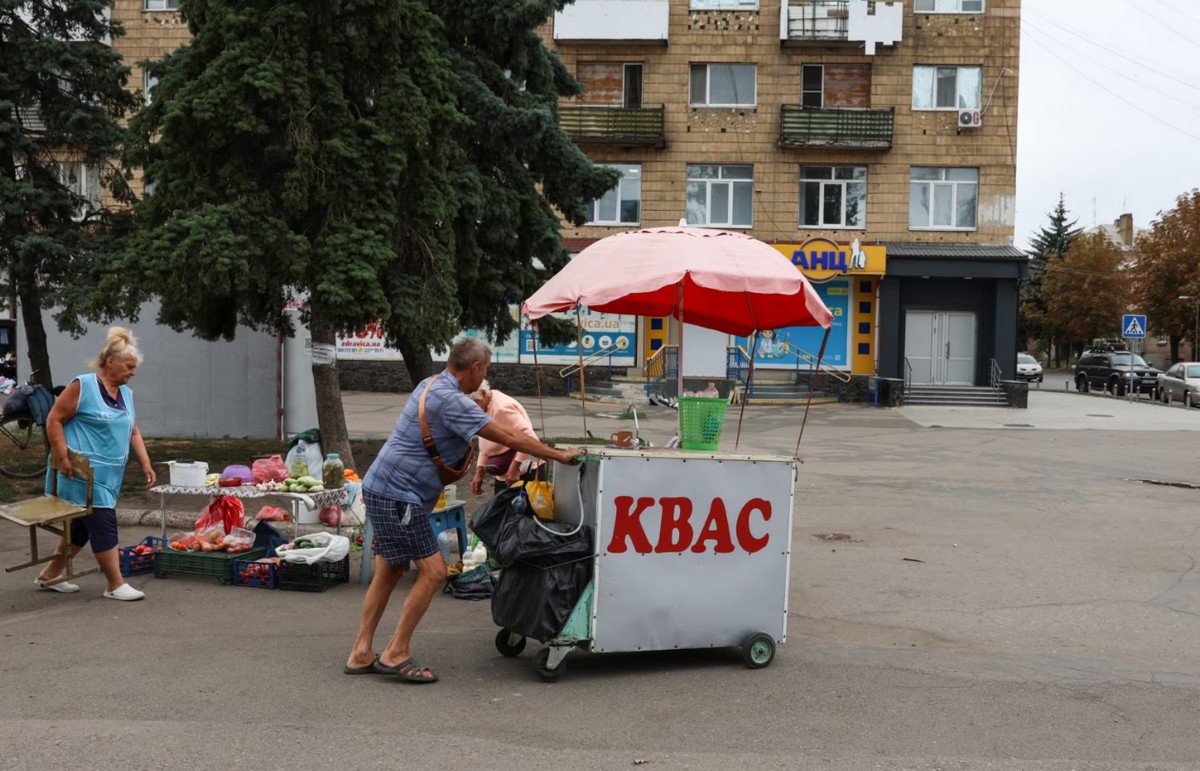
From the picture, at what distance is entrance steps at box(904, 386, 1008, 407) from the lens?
3222 centimetres

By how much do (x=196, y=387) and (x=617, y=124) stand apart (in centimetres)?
1906

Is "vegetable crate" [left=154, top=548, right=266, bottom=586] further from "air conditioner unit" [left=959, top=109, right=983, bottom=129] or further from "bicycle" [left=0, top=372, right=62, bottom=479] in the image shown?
"air conditioner unit" [left=959, top=109, right=983, bottom=129]

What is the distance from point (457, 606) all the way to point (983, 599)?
374 centimetres

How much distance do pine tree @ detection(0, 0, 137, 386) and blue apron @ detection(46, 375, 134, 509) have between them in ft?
19.6

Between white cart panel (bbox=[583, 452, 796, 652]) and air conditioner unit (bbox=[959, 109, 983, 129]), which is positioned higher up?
air conditioner unit (bbox=[959, 109, 983, 129])

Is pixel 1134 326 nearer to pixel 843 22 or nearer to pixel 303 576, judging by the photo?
pixel 843 22

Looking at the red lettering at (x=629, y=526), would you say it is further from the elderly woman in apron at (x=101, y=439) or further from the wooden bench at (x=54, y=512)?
the wooden bench at (x=54, y=512)

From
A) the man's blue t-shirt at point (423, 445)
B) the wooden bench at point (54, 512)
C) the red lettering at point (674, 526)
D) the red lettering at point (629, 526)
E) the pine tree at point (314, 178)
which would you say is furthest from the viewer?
the pine tree at point (314, 178)

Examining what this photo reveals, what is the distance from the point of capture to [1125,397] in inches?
1540

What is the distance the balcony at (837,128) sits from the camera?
33031 mm

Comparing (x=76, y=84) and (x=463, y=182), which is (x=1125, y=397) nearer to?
(x=463, y=182)

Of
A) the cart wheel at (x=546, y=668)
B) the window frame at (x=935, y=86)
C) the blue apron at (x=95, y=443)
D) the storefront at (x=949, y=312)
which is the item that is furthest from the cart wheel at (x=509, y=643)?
the window frame at (x=935, y=86)

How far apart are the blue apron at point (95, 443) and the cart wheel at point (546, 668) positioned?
3.20 meters

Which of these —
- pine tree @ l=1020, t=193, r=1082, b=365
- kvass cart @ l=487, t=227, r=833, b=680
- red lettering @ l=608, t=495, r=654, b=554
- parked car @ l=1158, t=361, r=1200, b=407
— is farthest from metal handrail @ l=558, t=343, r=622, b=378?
pine tree @ l=1020, t=193, r=1082, b=365
